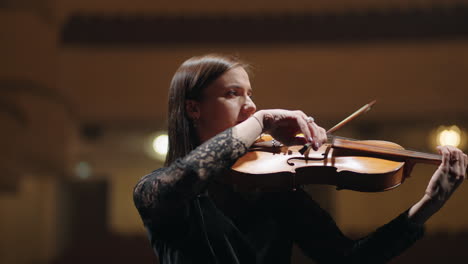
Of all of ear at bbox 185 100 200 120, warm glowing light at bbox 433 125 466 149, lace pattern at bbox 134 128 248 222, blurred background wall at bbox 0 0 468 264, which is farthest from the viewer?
warm glowing light at bbox 433 125 466 149

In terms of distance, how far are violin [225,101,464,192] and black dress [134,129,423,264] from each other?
0.08 metres

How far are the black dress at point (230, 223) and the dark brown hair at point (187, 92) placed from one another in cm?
11

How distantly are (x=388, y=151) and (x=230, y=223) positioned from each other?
359 mm

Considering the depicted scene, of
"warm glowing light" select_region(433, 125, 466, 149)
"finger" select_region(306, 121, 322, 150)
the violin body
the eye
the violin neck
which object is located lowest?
"warm glowing light" select_region(433, 125, 466, 149)

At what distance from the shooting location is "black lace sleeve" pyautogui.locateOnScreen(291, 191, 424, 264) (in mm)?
1014

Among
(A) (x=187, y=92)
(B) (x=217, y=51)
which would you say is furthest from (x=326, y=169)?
(B) (x=217, y=51)

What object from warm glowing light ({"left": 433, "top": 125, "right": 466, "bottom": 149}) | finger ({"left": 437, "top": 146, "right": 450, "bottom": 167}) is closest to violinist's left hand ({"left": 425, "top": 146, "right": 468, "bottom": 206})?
finger ({"left": 437, "top": 146, "right": 450, "bottom": 167})

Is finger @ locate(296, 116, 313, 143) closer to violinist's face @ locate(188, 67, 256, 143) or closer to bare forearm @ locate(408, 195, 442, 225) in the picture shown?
violinist's face @ locate(188, 67, 256, 143)

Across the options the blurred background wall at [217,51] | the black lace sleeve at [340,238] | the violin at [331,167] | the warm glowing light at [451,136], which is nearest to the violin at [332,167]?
the violin at [331,167]

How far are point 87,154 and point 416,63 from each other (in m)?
3.94

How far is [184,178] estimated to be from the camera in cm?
88

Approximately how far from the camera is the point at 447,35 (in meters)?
4.43

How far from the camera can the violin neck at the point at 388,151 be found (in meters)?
1.00

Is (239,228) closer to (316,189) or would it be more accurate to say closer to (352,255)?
(352,255)
